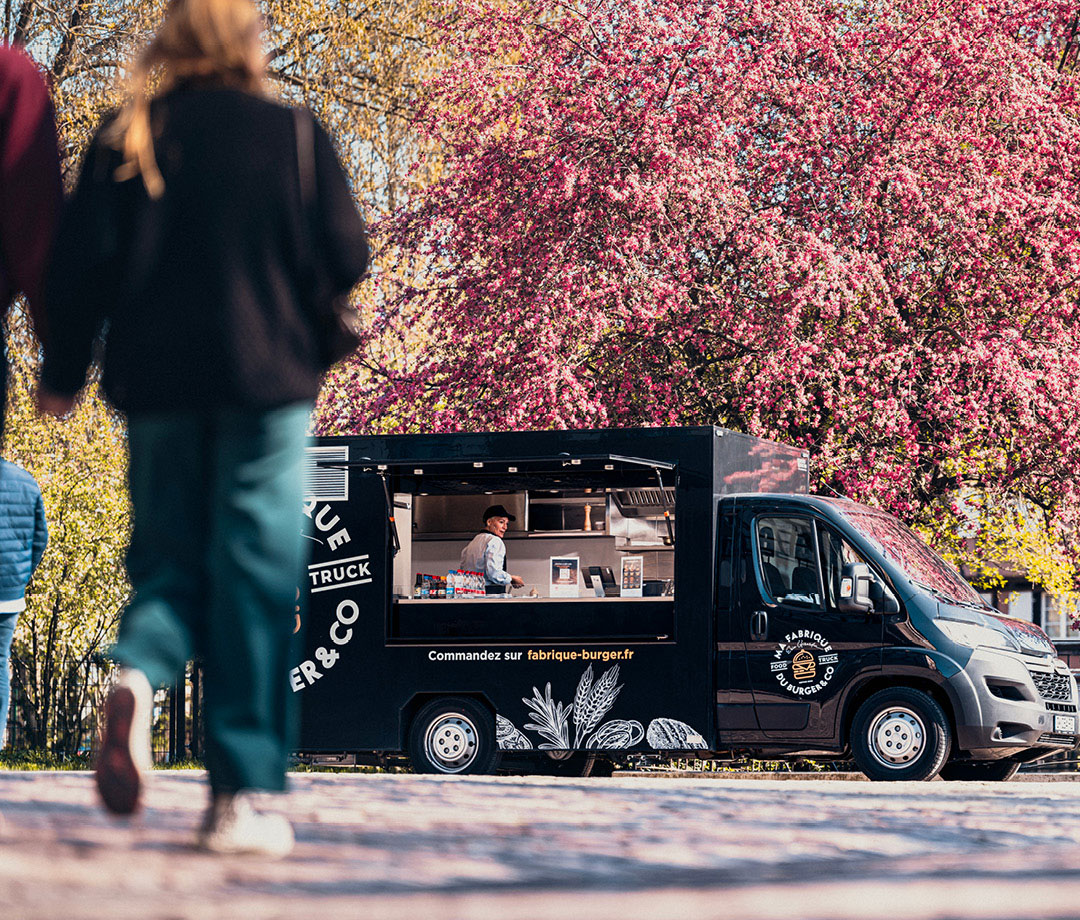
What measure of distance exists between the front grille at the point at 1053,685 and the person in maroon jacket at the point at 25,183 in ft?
31.7

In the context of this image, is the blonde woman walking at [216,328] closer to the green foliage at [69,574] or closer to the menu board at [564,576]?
the menu board at [564,576]

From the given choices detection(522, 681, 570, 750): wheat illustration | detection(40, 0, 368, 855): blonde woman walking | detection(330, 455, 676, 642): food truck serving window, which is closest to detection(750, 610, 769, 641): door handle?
detection(330, 455, 676, 642): food truck serving window

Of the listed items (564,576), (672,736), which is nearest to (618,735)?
(672,736)

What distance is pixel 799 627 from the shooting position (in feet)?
41.8

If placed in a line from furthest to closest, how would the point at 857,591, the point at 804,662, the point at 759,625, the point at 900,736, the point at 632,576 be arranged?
the point at 632,576 → the point at 759,625 → the point at 804,662 → the point at 857,591 → the point at 900,736

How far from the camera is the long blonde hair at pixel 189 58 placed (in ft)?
13.3

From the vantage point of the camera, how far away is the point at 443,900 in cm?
322

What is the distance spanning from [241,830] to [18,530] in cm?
297

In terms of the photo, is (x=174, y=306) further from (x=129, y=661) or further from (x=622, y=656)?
(x=622, y=656)

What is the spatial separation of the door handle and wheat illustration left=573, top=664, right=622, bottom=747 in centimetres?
107

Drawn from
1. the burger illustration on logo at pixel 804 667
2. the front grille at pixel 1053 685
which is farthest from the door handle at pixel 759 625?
the front grille at pixel 1053 685

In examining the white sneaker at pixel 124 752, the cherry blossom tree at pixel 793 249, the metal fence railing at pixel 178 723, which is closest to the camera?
the white sneaker at pixel 124 752

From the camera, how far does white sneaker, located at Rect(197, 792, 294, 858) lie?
12.7 ft

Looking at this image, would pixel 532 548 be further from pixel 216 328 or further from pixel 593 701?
pixel 216 328
